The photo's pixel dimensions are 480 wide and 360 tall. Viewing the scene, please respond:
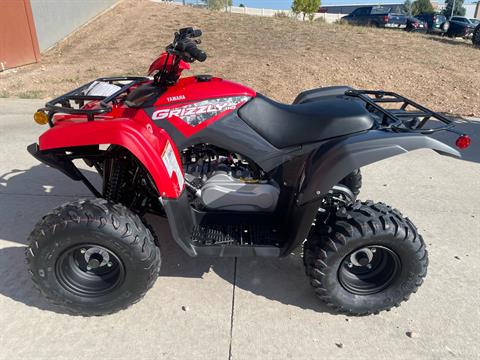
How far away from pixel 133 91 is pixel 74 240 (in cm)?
98

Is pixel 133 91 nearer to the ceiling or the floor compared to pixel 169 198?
nearer to the ceiling

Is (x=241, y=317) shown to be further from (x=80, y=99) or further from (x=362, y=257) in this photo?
(x=80, y=99)

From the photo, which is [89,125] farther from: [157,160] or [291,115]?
[291,115]

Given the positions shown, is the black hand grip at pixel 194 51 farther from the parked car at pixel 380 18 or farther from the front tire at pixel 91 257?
the parked car at pixel 380 18

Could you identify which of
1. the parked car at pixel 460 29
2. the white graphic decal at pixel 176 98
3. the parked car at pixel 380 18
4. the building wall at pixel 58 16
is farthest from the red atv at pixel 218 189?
the parked car at pixel 380 18

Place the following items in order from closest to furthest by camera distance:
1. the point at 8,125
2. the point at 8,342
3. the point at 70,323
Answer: the point at 8,342, the point at 70,323, the point at 8,125

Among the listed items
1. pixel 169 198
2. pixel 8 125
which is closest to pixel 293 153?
pixel 169 198

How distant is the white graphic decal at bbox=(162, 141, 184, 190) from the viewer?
2264 mm

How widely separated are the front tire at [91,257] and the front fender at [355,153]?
Answer: 0.98 m

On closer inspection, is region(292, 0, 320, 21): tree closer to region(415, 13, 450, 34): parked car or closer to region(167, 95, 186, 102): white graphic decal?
region(415, 13, 450, 34): parked car

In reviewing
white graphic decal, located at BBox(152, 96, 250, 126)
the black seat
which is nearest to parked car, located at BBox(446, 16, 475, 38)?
the black seat

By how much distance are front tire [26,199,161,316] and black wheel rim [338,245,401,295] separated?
44.1 inches

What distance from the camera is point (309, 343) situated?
7.34ft

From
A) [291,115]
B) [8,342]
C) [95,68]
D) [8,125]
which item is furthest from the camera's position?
[95,68]
